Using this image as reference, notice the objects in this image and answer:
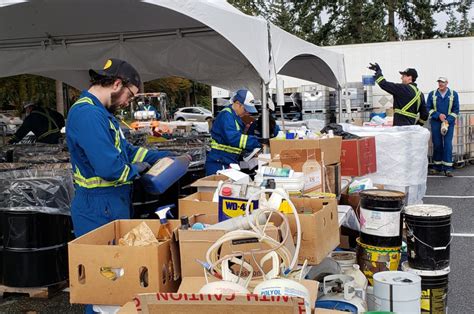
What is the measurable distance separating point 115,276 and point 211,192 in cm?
128

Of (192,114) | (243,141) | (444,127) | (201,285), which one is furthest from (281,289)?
(192,114)

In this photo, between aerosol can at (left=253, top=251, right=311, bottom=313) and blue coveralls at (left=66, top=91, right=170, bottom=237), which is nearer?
aerosol can at (left=253, top=251, right=311, bottom=313)

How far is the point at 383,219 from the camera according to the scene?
3.40 m

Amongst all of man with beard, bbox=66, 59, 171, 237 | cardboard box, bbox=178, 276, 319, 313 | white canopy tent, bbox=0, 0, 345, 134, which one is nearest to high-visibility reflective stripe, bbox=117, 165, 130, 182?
man with beard, bbox=66, 59, 171, 237

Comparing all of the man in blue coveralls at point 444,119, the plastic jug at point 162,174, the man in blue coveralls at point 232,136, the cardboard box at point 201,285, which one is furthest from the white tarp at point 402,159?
the man in blue coveralls at point 444,119

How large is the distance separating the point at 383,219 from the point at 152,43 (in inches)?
199

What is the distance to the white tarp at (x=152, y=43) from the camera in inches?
213

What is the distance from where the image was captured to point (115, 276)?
245 cm

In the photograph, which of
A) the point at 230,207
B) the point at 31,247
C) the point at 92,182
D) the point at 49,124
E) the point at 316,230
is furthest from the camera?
the point at 49,124

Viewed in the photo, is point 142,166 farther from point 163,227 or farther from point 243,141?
point 243,141

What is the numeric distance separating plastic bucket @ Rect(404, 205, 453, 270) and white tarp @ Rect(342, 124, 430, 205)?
2.09m

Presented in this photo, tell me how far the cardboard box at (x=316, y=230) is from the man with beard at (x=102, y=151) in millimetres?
1013

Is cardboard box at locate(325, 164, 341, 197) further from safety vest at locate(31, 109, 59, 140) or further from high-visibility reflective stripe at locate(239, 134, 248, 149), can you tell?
safety vest at locate(31, 109, 59, 140)

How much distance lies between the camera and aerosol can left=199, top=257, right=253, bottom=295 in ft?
6.33
